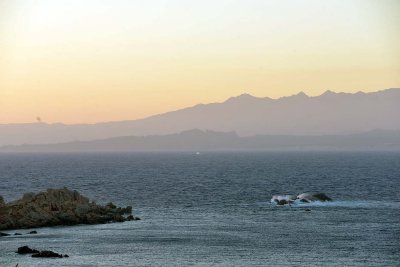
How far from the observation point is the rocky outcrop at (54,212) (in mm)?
93312

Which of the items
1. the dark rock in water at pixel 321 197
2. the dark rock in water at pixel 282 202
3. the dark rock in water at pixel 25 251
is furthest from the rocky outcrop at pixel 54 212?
the dark rock in water at pixel 321 197

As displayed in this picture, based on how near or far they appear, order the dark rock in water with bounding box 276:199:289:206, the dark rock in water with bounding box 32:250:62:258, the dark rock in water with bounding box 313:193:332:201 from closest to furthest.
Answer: the dark rock in water with bounding box 32:250:62:258
the dark rock in water with bounding box 276:199:289:206
the dark rock in water with bounding box 313:193:332:201

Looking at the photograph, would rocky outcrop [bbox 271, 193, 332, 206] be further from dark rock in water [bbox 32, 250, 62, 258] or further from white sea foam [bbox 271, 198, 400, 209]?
dark rock in water [bbox 32, 250, 62, 258]

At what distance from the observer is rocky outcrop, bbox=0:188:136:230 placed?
9331 centimetres

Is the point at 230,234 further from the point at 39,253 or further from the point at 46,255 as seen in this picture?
the point at 39,253

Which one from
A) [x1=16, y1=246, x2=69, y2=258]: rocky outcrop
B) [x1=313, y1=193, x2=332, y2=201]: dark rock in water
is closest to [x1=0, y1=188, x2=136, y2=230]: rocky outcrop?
[x1=16, y1=246, x2=69, y2=258]: rocky outcrop

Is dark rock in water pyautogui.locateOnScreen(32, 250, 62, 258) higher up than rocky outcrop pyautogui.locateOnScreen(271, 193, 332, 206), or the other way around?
rocky outcrop pyautogui.locateOnScreen(271, 193, 332, 206)

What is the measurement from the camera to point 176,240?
3147 inches

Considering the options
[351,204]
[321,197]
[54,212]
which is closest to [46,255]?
[54,212]

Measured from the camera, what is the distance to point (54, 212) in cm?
9694

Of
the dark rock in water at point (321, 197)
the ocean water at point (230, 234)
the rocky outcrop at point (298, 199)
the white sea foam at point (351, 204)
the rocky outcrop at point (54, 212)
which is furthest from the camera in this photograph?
the dark rock in water at point (321, 197)

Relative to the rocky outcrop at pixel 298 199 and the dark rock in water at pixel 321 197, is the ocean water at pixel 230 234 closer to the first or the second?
the dark rock in water at pixel 321 197

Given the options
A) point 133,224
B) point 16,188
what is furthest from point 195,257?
point 16,188

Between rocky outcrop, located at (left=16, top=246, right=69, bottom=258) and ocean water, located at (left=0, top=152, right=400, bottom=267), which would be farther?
rocky outcrop, located at (left=16, top=246, right=69, bottom=258)
